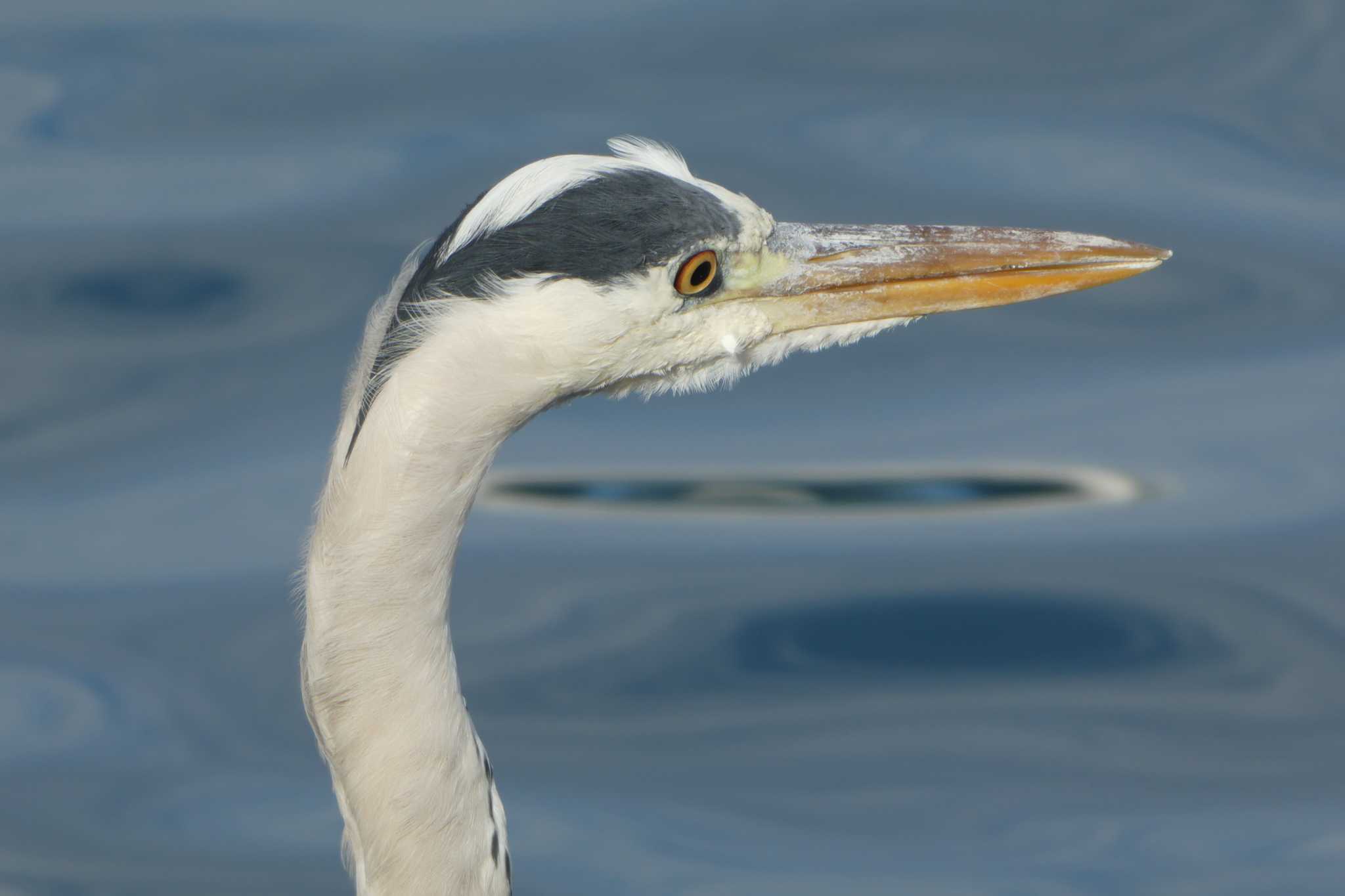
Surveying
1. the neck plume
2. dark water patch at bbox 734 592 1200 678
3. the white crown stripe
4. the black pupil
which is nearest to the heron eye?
the black pupil

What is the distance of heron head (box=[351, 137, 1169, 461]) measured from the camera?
2352mm

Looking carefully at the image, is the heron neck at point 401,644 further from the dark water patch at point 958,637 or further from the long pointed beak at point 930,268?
the dark water patch at point 958,637

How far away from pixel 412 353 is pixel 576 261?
254 mm

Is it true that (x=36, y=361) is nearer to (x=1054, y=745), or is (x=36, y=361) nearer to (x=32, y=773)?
(x=32, y=773)

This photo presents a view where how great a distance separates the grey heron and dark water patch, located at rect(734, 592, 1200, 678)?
1539 mm

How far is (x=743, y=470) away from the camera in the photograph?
4.50 m

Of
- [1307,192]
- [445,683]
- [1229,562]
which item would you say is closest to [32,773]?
[445,683]

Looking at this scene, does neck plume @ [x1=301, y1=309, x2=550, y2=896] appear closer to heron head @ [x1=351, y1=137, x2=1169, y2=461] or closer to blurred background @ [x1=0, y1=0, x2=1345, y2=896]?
heron head @ [x1=351, y1=137, x2=1169, y2=461]

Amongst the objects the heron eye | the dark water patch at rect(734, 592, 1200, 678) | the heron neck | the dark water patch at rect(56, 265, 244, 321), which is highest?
the dark water patch at rect(56, 265, 244, 321)

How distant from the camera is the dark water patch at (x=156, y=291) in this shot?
486 centimetres

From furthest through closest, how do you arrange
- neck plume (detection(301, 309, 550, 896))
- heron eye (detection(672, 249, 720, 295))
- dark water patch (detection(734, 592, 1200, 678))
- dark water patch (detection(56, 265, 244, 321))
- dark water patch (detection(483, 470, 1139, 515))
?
dark water patch (detection(56, 265, 244, 321))
dark water patch (detection(483, 470, 1139, 515))
dark water patch (detection(734, 592, 1200, 678))
heron eye (detection(672, 249, 720, 295))
neck plume (detection(301, 309, 550, 896))

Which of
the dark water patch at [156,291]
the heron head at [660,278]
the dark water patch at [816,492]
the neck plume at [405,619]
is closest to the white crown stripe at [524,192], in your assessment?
the heron head at [660,278]

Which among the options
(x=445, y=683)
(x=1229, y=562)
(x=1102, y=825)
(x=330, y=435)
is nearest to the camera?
(x=445, y=683)

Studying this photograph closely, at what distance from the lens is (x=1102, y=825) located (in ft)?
12.5
